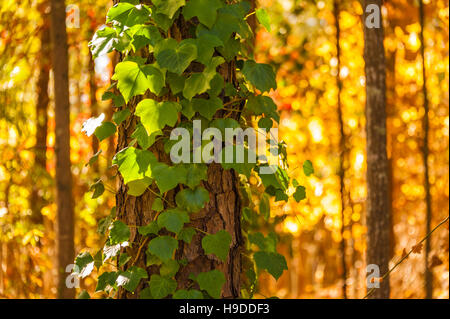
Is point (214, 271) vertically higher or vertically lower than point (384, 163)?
lower

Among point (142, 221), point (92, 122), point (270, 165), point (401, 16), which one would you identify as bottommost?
point (142, 221)

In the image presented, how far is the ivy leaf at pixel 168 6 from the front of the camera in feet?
6.00

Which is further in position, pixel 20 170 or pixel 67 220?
pixel 20 170

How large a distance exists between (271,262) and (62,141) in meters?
2.28

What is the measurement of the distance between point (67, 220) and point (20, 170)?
125cm

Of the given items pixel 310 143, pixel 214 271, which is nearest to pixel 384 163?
pixel 214 271

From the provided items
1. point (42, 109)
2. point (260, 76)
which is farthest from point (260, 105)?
point (42, 109)

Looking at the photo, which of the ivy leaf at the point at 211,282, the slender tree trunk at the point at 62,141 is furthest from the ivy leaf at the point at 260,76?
the slender tree trunk at the point at 62,141

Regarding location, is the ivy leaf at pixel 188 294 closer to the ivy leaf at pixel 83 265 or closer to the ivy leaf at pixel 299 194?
the ivy leaf at pixel 83 265

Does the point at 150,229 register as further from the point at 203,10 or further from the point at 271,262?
the point at 203,10

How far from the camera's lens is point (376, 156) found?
3.53m

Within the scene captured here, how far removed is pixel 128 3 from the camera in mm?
1896

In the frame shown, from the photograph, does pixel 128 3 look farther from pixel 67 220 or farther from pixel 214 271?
pixel 67 220

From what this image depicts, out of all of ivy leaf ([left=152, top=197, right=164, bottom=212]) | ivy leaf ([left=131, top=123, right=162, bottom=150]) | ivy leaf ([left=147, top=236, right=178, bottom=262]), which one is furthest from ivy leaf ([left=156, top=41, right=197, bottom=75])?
ivy leaf ([left=147, top=236, right=178, bottom=262])
